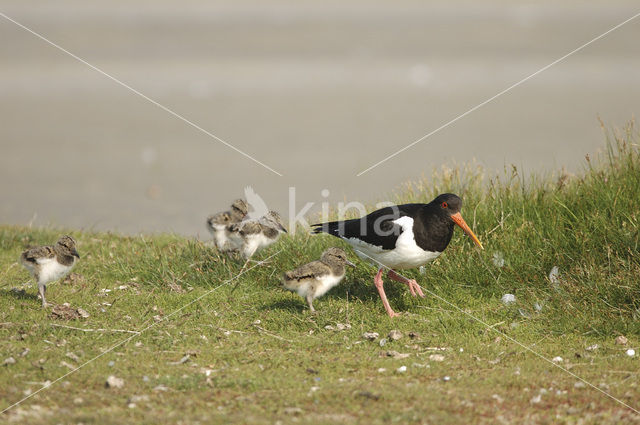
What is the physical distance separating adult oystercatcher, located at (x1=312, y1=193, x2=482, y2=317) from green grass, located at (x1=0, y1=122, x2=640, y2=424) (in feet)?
1.87

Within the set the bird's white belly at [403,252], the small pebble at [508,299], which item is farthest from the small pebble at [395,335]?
the small pebble at [508,299]

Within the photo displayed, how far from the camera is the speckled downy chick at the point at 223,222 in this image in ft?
30.5

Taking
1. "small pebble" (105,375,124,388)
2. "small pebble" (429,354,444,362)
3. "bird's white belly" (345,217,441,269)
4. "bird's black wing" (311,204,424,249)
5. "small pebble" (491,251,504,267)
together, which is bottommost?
"small pebble" (429,354,444,362)

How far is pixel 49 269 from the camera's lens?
7.85 metres

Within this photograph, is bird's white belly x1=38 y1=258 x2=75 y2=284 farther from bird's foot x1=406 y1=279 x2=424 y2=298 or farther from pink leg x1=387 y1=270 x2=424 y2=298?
bird's foot x1=406 y1=279 x2=424 y2=298

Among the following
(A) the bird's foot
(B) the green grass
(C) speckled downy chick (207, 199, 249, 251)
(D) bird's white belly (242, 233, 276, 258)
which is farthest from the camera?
(C) speckled downy chick (207, 199, 249, 251)

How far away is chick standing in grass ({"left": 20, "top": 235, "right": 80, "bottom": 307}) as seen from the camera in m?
7.80

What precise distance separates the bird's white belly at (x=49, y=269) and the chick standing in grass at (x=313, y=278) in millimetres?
2505

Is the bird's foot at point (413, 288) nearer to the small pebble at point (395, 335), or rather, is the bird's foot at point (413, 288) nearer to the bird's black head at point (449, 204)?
the bird's black head at point (449, 204)

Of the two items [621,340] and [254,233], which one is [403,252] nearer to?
[254,233]

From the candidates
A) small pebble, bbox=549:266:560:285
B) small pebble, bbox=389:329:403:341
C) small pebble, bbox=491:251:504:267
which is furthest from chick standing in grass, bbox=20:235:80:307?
small pebble, bbox=549:266:560:285

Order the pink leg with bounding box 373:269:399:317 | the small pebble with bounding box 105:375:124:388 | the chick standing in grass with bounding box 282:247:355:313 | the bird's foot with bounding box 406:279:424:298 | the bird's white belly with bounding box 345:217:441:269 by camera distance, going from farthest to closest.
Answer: the bird's foot with bounding box 406:279:424:298
the pink leg with bounding box 373:269:399:317
the bird's white belly with bounding box 345:217:441:269
the chick standing in grass with bounding box 282:247:355:313
the small pebble with bounding box 105:375:124:388

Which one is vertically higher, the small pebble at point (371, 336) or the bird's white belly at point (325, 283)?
the bird's white belly at point (325, 283)

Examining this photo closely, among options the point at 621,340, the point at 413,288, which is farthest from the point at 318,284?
the point at 621,340
